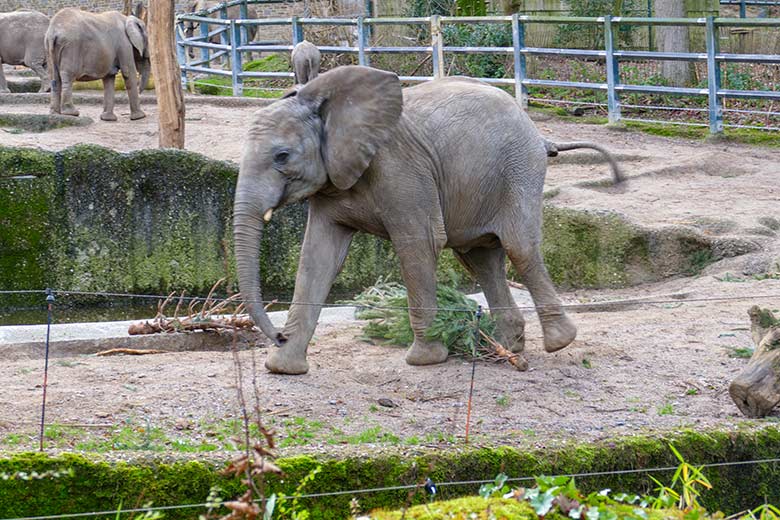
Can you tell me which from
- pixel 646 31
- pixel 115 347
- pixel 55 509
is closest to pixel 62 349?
pixel 115 347

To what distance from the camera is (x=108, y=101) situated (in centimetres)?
1862

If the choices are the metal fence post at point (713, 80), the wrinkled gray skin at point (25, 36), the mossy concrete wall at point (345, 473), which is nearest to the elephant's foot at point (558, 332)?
the mossy concrete wall at point (345, 473)

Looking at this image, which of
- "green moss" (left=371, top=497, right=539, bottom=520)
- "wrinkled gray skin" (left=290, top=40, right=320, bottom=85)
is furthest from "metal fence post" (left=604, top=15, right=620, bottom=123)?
"green moss" (left=371, top=497, right=539, bottom=520)

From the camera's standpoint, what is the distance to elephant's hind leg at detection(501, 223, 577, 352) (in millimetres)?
8234

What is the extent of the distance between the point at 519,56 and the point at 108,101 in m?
6.00

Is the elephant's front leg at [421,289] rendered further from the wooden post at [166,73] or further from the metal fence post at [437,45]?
the metal fence post at [437,45]

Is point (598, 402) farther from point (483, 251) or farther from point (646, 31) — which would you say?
point (646, 31)

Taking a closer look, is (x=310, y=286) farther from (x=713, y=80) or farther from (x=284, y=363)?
(x=713, y=80)

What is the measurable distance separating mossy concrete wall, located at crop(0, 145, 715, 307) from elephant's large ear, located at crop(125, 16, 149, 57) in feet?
27.6

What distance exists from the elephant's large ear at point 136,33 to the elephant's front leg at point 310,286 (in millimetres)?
12128

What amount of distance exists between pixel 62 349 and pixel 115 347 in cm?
36

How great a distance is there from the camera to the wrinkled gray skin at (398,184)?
25.0 ft

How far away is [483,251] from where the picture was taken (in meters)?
8.83

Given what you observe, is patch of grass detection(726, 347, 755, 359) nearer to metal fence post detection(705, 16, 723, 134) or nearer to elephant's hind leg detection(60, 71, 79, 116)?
Result: metal fence post detection(705, 16, 723, 134)
